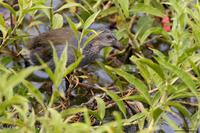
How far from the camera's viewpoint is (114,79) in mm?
5047

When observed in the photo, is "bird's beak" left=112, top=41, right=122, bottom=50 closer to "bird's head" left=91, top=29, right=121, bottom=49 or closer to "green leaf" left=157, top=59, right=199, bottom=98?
"bird's head" left=91, top=29, right=121, bottom=49

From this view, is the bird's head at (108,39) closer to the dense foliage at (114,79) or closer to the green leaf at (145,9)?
the dense foliage at (114,79)

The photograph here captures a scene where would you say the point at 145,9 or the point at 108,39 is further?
the point at 108,39

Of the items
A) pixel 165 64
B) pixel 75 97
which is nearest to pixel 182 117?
pixel 75 97

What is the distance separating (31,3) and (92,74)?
155 centimetres

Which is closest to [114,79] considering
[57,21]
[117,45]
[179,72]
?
[57,21]

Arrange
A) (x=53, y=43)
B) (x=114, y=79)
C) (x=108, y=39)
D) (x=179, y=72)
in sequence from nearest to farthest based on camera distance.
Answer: (x=179, y=72) < (x=114, y=79) < (x=53, y=43) < (x=108, y=39)

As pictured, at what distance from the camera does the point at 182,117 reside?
5023 mm

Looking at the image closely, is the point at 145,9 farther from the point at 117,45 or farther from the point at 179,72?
the point at 179,72

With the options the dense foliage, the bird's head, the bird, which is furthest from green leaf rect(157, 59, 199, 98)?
the bird's head

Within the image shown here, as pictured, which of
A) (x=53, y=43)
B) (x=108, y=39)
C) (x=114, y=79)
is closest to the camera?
(x=114, y=79)

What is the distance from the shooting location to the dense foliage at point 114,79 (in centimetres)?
339

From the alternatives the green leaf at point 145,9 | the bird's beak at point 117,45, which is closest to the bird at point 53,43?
the bird's beak at point 117,45

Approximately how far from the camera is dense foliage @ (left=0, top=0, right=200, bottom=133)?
3.39m
